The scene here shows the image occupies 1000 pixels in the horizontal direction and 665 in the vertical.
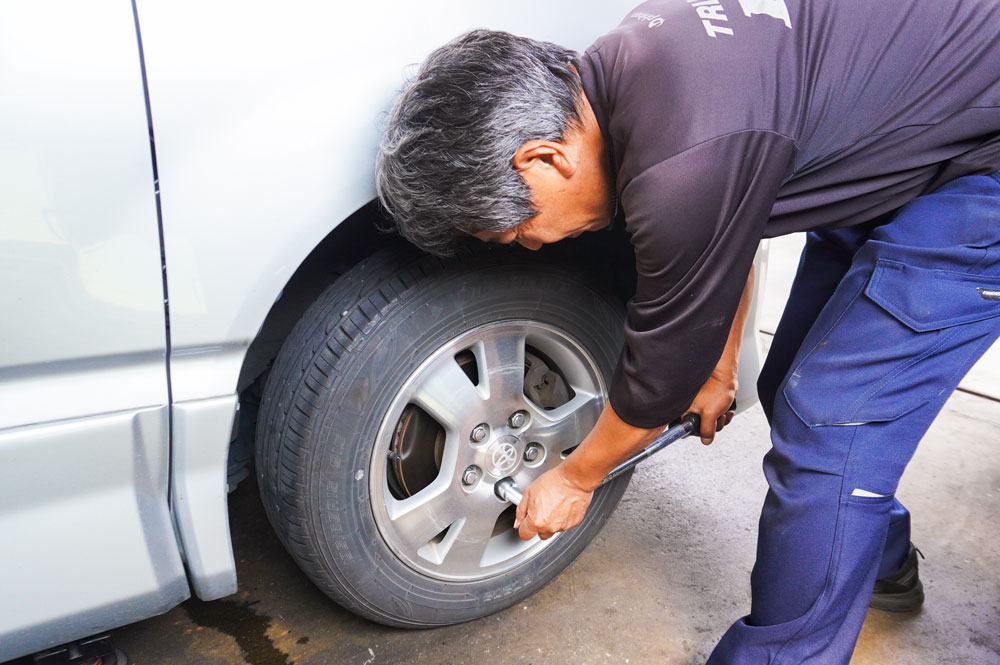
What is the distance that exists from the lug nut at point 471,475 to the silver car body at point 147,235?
1.38ft

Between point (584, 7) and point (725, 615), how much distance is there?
1.24 metres

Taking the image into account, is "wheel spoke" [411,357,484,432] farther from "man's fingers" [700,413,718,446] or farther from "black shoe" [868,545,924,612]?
"black shoe" [868,545,924,612]

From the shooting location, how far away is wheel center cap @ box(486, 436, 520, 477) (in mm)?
1348

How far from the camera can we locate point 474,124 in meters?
1.00

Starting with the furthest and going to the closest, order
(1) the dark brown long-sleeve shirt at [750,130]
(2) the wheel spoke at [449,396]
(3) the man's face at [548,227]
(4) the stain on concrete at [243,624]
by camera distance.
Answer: (4) the stain on concrete at [243,624] → (2) the wheel spoke at [449,396] → (3) the man's face at [548,227] → (1) the dark brown long-sleeve shirt at [750,130]

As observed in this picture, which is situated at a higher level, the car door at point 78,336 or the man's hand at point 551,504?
the car door at point 78,336

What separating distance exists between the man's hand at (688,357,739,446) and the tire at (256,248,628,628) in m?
0.22

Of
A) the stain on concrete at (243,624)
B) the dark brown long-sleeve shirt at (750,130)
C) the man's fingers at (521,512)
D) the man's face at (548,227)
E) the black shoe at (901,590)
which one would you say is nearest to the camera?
the dark brown long-sleeve shirt at (750,130)

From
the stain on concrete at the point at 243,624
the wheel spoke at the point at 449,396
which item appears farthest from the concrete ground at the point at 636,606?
the wheel spoke at the point at 449,396

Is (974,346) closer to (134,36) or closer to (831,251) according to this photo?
(831,251)

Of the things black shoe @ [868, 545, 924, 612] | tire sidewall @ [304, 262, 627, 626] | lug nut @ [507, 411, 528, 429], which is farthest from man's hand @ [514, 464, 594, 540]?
black shoe @ [868, 545, 924, 612]

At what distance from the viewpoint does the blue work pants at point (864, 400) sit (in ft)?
3.65

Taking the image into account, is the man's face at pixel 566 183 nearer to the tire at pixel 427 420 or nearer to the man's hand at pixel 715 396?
the tire at pixel 427 420

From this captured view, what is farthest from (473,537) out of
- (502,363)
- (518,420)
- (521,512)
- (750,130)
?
(750,130)
